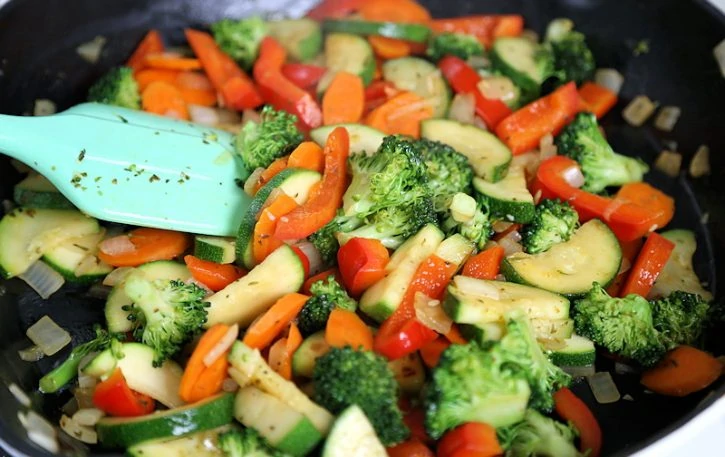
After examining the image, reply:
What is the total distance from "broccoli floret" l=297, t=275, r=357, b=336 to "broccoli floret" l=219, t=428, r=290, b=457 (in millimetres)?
444

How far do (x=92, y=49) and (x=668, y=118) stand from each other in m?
2.69

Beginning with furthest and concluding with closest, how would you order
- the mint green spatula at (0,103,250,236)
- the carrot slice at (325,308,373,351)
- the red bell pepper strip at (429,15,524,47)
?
the red bell pepper strip at (429,15,524,47) < the mint green spatula at (0,103,250,236) < the carrot slice at (325,308,373,351)

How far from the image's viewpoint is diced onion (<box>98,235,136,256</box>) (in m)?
2.73

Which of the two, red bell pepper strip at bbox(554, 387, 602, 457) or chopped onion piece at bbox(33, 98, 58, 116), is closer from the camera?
red bell pepper strip at bbox(554, 387, 602, 457)

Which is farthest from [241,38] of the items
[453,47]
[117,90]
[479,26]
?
[479,26]

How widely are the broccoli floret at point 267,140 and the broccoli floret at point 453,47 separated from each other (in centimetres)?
98

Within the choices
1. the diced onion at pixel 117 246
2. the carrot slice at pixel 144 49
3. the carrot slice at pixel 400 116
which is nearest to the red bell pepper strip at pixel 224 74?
the carrot slice at pixel 144 49

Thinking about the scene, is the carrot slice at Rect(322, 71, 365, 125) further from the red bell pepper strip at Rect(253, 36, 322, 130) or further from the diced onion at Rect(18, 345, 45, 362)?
the diced onion at Rect(18, 345, 45, 362)

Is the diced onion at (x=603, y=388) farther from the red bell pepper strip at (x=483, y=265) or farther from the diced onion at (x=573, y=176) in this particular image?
the diced onion at (x=573, y=176)

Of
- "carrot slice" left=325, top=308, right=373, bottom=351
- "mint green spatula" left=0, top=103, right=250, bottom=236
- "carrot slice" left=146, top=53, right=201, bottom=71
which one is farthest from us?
"carrot slice" left=146, top=53, right=201, bottom=71

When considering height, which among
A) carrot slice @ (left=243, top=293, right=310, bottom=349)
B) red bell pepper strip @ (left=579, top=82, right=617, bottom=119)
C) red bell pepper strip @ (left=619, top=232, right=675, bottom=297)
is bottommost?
red bell pepper strip @ (left=619, top=232, right=675, bottom=297)

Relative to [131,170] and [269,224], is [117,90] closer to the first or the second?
[131,170]

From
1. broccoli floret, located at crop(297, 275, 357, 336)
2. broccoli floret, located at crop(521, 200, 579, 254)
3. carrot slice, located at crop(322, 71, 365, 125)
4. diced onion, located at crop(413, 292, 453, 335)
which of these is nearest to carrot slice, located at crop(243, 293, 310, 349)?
broccoli floret, located at crop(297, 275, 357, 336)

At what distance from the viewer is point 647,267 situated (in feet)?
8.91
